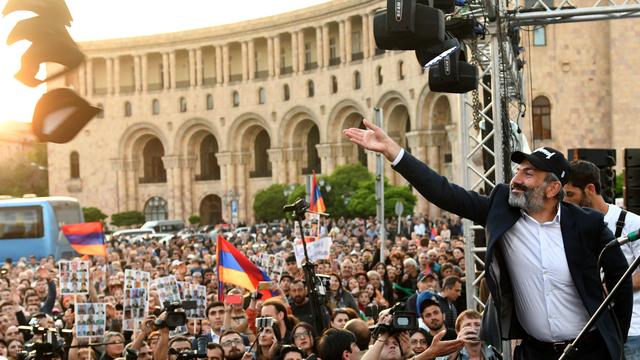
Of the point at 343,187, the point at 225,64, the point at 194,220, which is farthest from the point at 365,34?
the point at 194,220

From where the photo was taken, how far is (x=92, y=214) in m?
65.2

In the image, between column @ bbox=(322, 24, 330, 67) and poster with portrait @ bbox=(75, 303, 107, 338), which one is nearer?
poster with portrait @ bbox=(75, 303, 107, 338)

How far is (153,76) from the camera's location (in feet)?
240

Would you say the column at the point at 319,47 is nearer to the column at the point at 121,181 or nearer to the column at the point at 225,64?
the column at the point at 225,64

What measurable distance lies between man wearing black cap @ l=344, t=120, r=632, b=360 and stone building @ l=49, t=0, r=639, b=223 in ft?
145

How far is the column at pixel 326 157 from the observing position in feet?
197

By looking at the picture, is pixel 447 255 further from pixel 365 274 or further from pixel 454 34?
pixel 454 34

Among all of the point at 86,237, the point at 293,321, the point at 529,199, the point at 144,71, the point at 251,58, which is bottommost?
the point at 293,321

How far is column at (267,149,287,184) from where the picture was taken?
64.1 metres

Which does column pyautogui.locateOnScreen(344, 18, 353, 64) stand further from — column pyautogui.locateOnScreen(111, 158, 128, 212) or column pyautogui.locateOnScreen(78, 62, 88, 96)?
column pyautogui.locateOnScreen(111, 158, 128, 212)

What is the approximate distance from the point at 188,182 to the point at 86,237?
165 feet

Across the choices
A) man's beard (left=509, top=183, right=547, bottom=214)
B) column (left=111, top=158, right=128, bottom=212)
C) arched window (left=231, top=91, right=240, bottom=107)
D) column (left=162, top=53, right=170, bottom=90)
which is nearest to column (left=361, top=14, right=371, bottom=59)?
arched window (left=231, top=91, right=240, bottom=107)

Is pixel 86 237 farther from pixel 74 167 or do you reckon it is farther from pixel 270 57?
pixel 74 167

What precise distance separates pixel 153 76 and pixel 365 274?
61473 mm
